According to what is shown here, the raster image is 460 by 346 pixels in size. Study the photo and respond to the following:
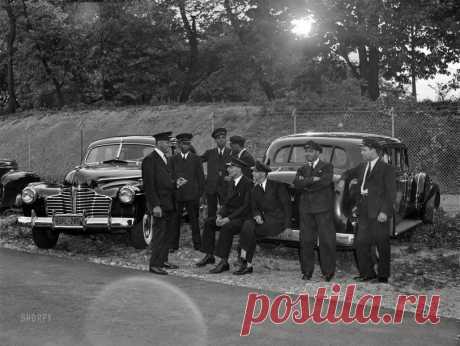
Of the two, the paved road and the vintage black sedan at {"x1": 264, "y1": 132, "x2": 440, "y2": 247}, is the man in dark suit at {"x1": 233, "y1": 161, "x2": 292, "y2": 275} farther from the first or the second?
the paved road

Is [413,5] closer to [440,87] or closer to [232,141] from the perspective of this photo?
[440,87]

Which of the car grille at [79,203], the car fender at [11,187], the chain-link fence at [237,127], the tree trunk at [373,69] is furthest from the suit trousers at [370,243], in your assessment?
the tree trunk at [373,69]

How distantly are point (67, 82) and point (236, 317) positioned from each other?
35742 millimetres

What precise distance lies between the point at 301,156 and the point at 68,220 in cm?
371

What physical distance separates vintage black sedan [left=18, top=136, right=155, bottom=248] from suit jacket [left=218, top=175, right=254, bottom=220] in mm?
1812

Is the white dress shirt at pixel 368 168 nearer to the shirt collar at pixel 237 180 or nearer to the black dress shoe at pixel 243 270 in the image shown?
the shirt collar at pixel 237 180

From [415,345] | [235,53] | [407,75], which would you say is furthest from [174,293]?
[235,53]

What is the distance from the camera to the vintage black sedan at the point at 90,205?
1002cm

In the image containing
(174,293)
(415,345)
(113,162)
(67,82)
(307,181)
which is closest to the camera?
(415,345)

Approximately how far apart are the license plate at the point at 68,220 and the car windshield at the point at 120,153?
6.51 ft

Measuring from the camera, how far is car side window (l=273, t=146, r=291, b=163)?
10.1m

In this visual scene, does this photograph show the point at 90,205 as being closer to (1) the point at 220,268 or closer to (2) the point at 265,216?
(1) the point at 220,268

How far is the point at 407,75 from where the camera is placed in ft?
104

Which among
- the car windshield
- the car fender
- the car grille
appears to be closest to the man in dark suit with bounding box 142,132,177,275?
the car grille
